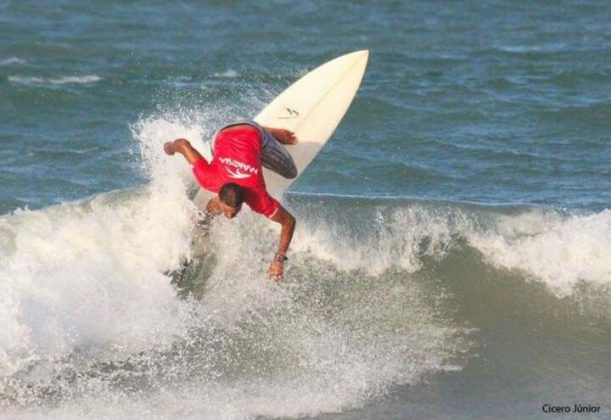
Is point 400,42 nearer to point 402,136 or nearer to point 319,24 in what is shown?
point 319,24

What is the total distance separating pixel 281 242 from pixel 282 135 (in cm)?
150

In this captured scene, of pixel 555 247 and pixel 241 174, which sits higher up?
pixel 241 174

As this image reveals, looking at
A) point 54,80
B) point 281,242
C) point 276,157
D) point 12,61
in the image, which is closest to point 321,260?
point 276,157

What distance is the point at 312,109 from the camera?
10203mm

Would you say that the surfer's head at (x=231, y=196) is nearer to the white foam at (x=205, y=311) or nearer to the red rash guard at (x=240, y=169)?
the red rash guard at (x=240, y=169)

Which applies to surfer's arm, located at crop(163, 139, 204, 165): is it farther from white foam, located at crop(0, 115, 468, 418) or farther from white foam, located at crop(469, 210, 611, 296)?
white foam, located at crop(469, 210, 611, 296)

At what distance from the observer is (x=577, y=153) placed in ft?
45.1

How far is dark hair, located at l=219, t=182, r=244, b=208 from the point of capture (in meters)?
8.02

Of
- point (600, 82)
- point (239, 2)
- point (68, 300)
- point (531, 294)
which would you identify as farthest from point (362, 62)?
point (239, 2)

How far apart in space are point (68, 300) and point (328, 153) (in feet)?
17.0

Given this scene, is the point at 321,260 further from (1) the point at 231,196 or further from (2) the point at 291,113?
(1) the point at 231,196

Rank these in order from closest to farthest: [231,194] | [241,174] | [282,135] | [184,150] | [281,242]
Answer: [231,194], [241,174], [281,242], [184,150], [282,135]

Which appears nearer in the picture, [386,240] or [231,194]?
[231,194]

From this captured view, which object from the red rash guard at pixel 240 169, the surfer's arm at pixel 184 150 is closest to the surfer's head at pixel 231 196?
the red rash guard at pixel 240 169
